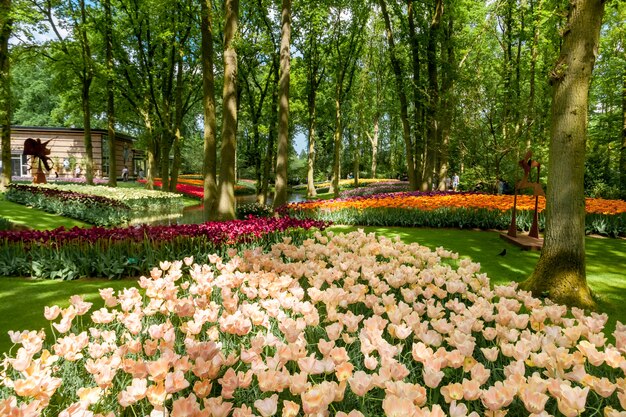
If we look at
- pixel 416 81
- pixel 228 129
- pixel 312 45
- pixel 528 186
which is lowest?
pixel 528 186

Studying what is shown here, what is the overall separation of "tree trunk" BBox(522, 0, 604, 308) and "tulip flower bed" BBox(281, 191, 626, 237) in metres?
6.33

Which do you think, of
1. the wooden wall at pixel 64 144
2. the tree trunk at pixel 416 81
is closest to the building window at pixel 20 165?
the wooden wall at pixel 64 144

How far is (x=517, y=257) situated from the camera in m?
7.84

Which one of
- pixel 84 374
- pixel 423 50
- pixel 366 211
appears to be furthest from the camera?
pixel 423 50

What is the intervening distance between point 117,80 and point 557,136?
25.4m

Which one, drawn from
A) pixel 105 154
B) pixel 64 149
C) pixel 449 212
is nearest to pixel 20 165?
pixel 64 149

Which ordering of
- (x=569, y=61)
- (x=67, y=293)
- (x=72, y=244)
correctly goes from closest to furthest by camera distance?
(x=569, y=61) < (x=67, y=293) < (x=72, y=244)

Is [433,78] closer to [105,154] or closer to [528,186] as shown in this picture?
[528,186]

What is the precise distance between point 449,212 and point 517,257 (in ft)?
14.1

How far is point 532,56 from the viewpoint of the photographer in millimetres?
22875

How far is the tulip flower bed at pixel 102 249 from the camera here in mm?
6473

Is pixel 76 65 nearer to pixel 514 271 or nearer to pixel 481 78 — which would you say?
pixel 481 78

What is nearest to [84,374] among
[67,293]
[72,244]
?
[67,293]

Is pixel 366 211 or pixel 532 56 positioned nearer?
pixel 366 211
